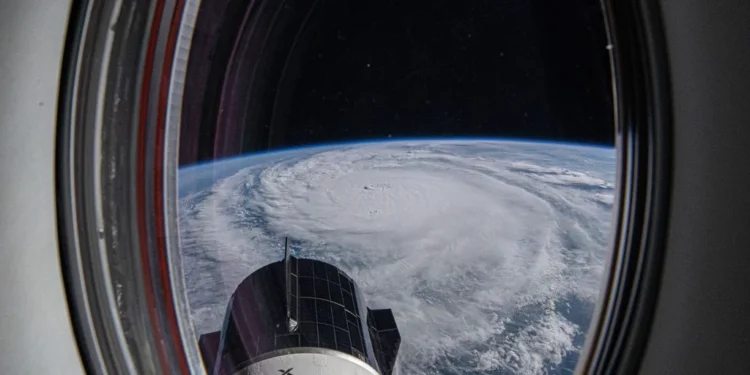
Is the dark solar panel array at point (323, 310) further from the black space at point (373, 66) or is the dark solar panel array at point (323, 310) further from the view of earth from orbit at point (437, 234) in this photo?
the black space at point (373, 66)

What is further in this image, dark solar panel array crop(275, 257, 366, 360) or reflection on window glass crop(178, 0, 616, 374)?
dark solar panel array crop(275, 257, 366, 360)

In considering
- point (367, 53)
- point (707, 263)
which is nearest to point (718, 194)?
point (707, 263)

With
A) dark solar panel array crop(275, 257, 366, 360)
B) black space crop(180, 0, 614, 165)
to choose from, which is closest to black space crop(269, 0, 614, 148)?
black space crop(180, 0, 614, 165)

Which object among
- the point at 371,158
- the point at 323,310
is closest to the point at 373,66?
the point at 371,158

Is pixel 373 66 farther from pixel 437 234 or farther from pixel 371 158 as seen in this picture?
pixel 437 234

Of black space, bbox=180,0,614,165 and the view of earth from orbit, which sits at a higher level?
black space, bbox=180,0,614,165

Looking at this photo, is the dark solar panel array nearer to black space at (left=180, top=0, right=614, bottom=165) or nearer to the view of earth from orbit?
the view of earth from orbit

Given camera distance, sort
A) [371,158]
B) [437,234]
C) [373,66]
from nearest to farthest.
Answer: [373,66], [371,158], [437,234]
